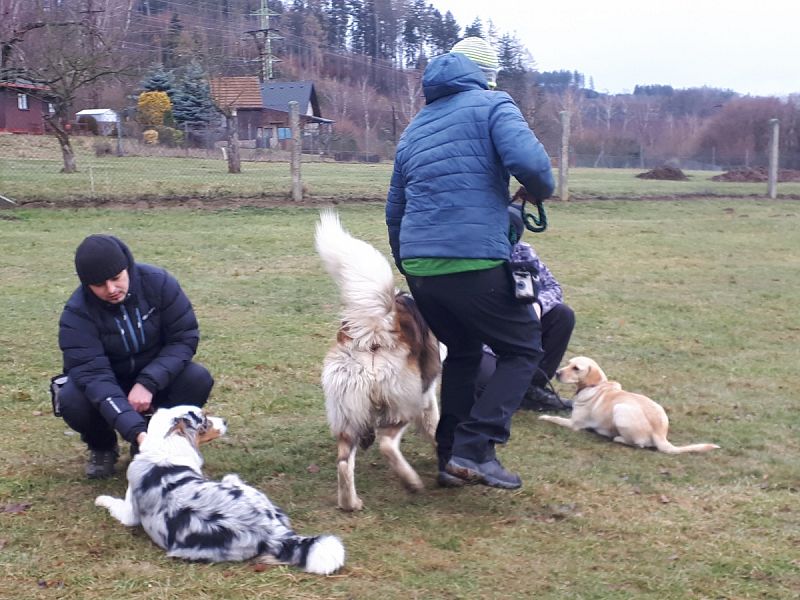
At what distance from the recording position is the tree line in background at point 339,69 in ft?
62.1

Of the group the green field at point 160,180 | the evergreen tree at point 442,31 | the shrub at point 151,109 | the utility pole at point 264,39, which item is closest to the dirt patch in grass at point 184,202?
the green field at point 160,180

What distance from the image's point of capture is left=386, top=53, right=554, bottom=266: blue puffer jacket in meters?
3.59

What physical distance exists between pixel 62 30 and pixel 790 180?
2227cm

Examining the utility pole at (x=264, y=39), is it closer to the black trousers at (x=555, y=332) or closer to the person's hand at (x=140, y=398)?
the black trousers at (x=555, y=332)

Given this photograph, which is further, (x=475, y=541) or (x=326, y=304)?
(x=326, y=304)

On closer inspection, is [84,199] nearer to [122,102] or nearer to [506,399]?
[506,399]

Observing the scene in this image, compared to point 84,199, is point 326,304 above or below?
below

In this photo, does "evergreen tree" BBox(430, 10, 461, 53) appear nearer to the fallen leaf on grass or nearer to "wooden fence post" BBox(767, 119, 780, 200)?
"wooden fence post" BBox(767, 119, 780, 200)

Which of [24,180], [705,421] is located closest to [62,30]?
[24,180]

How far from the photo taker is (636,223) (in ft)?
52.5

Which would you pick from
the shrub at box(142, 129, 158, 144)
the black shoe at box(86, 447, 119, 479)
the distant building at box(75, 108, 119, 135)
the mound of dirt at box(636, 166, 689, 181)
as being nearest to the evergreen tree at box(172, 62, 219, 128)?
the distant building at box(75, 108, 119, 135)

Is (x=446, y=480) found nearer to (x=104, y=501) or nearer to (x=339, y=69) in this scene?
(x=104, y=501)

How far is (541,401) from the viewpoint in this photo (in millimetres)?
5758

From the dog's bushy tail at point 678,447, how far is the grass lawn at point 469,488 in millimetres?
60
